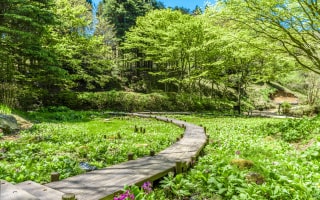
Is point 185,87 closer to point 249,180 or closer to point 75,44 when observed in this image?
point 75,44

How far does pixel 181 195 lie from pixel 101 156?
321 cm

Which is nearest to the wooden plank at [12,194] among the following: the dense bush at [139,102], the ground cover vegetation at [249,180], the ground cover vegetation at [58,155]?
the ground cover vegetation at [58,155]

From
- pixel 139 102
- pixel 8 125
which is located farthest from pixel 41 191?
pixel 139 102

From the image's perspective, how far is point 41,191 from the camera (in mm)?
3738

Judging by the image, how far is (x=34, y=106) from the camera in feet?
65.8

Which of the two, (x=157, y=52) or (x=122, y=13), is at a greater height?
(x=122, y=13)

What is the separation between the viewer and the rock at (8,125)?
1046 cm

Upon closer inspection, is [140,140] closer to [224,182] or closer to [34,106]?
[224,182]

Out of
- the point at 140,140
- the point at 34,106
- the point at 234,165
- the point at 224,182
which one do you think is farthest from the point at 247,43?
the point at 34,106

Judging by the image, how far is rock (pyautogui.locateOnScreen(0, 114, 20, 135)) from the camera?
1046cm

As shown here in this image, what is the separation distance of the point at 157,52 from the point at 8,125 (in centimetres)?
2016

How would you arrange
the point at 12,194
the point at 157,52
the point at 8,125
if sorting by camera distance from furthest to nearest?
the point at 157,52 → the point at 8,125 → the point at 12,194

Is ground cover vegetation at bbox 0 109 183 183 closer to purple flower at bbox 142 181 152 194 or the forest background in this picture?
purple flower at bbox 142 181 152 194

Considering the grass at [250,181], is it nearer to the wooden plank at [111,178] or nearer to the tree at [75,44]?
the wooden plank at [111,178]
